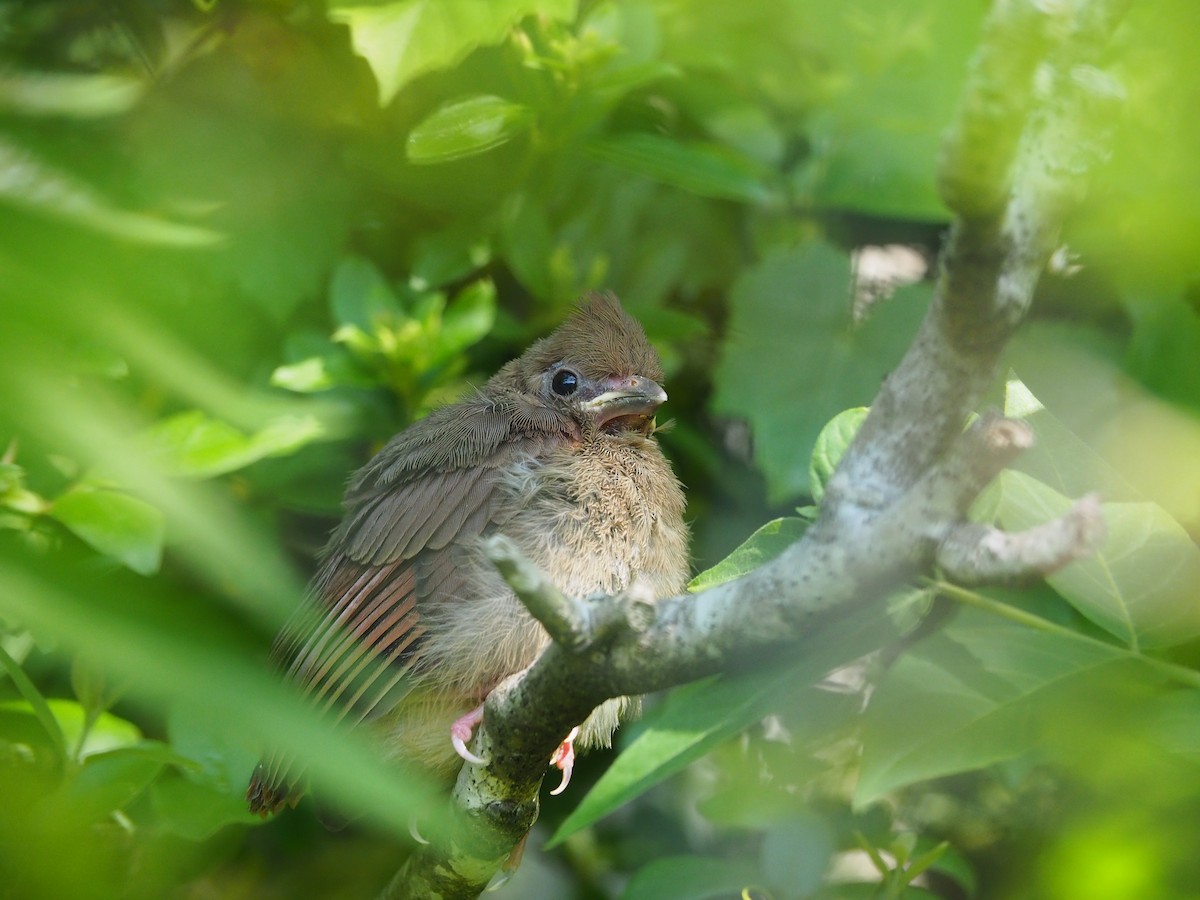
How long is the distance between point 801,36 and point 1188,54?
7.01 feet

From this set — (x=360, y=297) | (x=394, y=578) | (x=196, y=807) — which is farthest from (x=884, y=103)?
(x=196, y=807)

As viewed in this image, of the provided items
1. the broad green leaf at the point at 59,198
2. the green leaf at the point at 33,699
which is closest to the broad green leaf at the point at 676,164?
the green leaf at the point at 33,699

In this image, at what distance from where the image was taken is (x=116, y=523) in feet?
8.39

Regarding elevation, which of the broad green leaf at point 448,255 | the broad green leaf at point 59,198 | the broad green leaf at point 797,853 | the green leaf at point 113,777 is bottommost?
the broad green leaf at point 797,853

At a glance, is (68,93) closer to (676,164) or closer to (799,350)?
(676,164)

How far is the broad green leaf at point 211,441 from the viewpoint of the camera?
8.86 feet

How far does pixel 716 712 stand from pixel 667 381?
2408 millimetres

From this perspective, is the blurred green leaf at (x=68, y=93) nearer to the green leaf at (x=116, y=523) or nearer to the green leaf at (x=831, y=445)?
the green leaf at (x=116, y=523)

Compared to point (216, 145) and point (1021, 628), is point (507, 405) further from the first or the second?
point (1021, 628)

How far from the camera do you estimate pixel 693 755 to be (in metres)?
1.65

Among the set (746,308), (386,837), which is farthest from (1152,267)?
(386,837)

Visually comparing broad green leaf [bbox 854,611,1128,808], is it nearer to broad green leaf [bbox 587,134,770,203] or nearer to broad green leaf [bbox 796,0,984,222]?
broad green leaf [bbox 587,134,770,203]

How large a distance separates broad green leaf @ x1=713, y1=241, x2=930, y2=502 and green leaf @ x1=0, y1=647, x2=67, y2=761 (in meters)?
1.81

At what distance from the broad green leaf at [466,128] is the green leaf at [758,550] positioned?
1.40 meters
